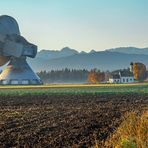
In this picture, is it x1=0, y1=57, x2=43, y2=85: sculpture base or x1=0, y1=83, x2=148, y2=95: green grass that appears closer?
x1=0, y1=83, x2=148, y2=95: green grass

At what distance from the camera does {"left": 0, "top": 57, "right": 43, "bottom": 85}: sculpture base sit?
464ft

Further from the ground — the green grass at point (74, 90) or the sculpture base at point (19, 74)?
the sculpture base at point (19, 74)

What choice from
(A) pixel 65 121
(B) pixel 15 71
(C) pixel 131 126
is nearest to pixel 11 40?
(B) pixel 15 71

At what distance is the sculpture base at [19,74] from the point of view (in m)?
142

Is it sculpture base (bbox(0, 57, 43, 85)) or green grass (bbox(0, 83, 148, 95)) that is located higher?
sculpture base (bbox(0, 57, 43, 85))

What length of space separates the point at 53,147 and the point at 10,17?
368ft

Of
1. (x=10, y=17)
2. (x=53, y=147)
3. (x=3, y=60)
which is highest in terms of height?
(x=10, y=17)

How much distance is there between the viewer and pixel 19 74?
14425 cm

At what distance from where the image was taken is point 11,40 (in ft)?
393

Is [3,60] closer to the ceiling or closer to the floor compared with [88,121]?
closer to the ceiling

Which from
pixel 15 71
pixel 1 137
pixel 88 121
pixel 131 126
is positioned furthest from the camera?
pixel 15 71

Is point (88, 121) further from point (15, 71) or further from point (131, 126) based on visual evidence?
point (15, 71)

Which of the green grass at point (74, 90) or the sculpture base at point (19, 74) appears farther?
the sculpture base at point (19, 74)

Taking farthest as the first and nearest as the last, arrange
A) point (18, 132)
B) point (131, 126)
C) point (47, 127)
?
point (47, 127), point (18, 132), point (131, 126)
